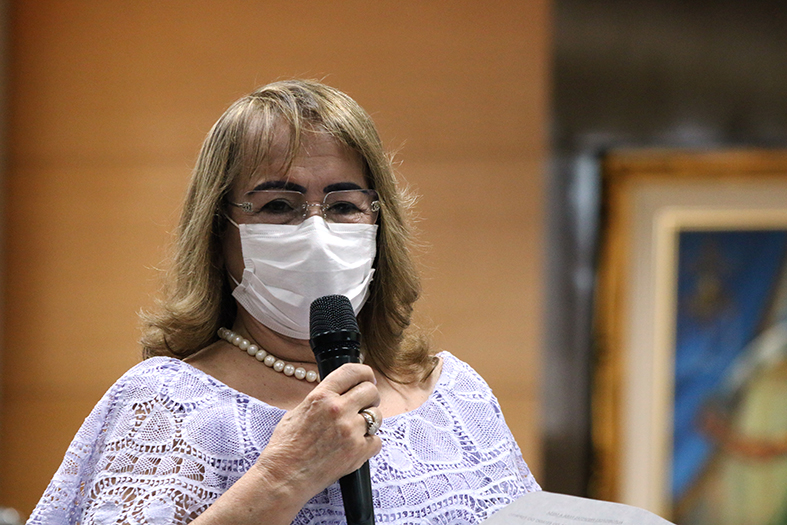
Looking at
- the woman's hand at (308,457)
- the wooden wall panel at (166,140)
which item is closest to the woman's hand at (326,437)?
the woman's hand at (308,457)

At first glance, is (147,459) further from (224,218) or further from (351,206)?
(351,206)

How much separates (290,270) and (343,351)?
27 cm

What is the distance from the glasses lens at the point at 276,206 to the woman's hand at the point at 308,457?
0.38 meters

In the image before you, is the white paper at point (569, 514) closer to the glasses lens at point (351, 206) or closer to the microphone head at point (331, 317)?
the microphone head at point (331, 317)

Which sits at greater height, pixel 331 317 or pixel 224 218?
pixel 224 218

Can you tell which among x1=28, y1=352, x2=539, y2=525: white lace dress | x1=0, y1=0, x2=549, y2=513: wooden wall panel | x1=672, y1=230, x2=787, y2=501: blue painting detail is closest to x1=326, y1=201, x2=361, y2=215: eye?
x1=28, y1=352, x2=539, y2=525: white lace dress

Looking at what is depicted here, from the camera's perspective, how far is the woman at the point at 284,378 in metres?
1.27

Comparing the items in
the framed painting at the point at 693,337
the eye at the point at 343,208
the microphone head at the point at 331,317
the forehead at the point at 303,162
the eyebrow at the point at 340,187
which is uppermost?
the forehead at the point at 303,162

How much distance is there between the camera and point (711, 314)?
10.8ft

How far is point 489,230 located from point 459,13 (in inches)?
35.7

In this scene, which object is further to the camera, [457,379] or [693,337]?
[693,337]

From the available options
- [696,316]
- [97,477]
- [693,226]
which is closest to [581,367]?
[696,316]

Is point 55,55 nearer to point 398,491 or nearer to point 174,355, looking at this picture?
point 174,355

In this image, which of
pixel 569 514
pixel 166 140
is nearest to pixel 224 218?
pixel 569 514
